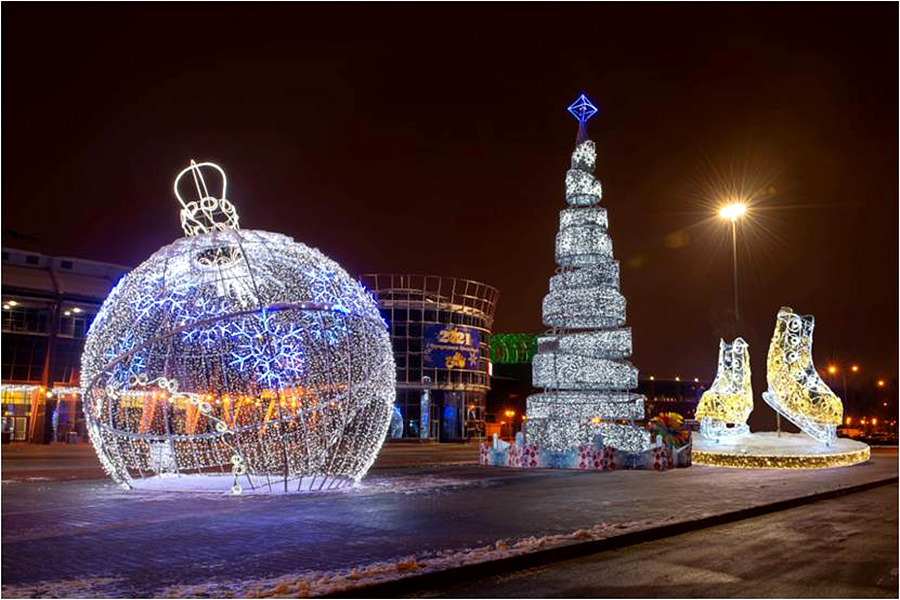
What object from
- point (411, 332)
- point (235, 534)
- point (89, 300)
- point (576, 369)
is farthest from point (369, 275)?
point (235, 534)

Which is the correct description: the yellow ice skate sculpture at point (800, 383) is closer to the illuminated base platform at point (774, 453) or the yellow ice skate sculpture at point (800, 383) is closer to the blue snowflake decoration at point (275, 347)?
the illuminated base platform at point (774, 453)

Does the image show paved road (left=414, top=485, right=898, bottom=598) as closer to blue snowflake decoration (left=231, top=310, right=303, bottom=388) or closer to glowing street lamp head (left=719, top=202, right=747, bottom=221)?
blue snowflake decoration (left=231, top=310, right=303, bottom=388)

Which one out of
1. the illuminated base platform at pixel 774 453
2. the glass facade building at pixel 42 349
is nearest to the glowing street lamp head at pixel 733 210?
the illuminated base platform at pixel 774 453

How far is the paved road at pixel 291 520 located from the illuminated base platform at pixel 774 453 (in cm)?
523

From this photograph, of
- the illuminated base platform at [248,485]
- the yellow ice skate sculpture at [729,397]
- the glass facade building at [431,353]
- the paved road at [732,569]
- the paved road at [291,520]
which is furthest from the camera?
the glass facade building at [431,353]

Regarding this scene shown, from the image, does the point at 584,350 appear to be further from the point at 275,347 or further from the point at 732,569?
the point at 732,569

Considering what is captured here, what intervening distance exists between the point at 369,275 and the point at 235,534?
163 feet

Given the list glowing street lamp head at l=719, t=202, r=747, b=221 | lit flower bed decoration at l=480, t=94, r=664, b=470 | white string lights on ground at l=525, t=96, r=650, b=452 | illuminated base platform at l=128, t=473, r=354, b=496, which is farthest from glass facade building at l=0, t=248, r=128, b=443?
glowing street lamp head at l=719, t=202, r=747, b=221

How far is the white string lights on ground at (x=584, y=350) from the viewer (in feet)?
79.7

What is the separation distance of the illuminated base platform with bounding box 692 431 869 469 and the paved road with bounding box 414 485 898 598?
1234cm

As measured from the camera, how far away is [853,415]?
80.6 m

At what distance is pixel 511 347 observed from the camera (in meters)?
82.8

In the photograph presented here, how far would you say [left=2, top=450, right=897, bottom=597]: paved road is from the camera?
7863 millimetres

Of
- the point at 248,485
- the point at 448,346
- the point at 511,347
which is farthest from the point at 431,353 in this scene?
the point at 248,485
